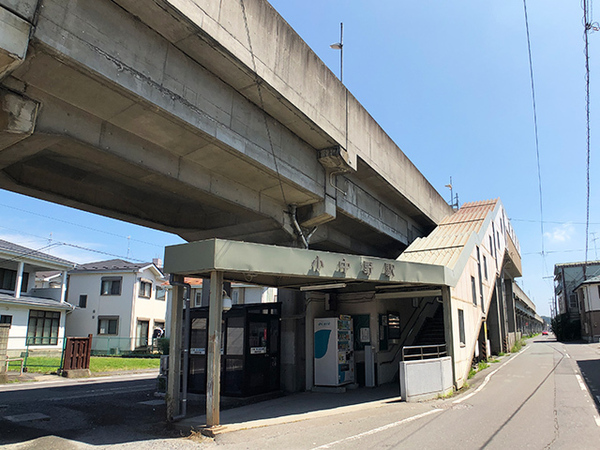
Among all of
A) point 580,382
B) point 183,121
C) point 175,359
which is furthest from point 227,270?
point 580,382

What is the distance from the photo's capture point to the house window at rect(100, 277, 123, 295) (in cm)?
3784

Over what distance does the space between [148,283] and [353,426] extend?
34.3 m

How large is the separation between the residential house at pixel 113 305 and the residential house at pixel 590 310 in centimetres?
4244

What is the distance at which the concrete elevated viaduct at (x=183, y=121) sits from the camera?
6473 mm

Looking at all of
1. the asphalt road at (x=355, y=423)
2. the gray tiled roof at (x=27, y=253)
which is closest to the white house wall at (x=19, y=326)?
the gray tiled roof at (x=27, y=253)

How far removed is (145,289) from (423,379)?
32706 mm

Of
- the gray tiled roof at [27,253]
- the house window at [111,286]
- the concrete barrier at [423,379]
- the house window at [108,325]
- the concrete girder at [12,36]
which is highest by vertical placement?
the gray tiled roof at [27,253]

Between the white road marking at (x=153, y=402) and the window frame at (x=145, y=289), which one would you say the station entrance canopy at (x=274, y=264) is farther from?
the window frame at (x=145, y=289)

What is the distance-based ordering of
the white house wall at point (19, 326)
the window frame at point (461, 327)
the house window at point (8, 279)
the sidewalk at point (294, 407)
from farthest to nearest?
the house window at point (8, 279) → the white house wall at point (19, 326) → the window frame at point (461, 327) → the sidewalk at point (294, 407)

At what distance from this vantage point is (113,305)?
123ft

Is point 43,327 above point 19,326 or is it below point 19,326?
below

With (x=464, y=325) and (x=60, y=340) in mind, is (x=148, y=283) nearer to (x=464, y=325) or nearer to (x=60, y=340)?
(x=60, y=340)

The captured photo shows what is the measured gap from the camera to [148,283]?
3981 cm

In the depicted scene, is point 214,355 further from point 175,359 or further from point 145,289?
point 145,289
